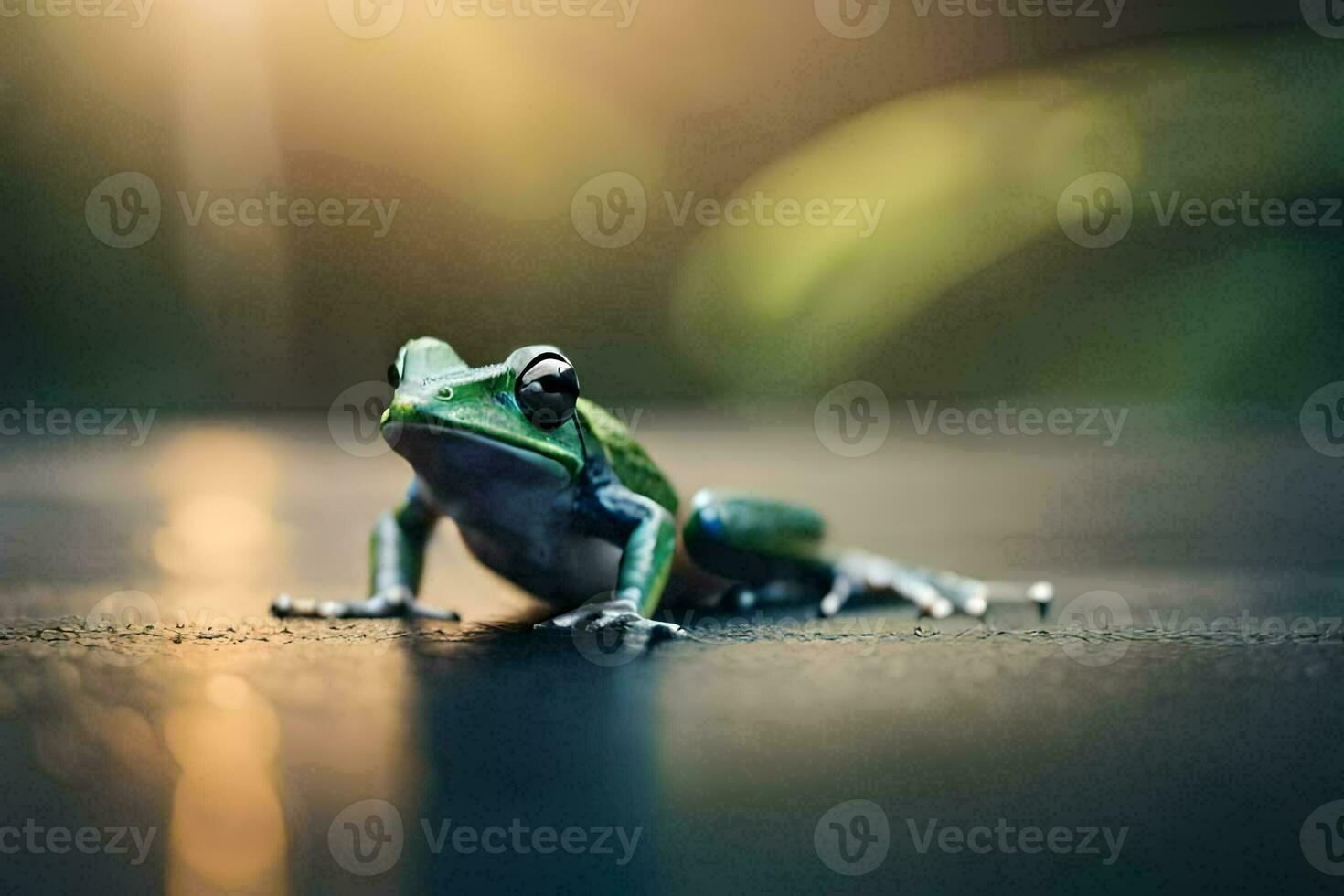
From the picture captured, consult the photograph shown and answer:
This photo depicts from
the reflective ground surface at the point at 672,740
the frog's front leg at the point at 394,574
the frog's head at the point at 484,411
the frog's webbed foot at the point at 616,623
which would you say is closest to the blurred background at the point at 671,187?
the reflective ground surface at the point at 672,740

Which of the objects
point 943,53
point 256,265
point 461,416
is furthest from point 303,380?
point 461,416

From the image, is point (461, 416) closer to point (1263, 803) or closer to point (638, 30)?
point (1263, 803)

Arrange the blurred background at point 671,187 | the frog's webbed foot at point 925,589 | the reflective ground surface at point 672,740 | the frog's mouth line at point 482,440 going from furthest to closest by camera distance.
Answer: the blurred background at point 671,187
the frog's webbed foot at point 925,589
the frog's mouth line at point 482,440
the reflective ground surface at point 672,740

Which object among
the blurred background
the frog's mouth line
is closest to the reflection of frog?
the frog's mouth line

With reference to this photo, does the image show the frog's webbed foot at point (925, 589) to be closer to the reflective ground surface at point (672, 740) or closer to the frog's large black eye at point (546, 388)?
the reflective ground surface at point (672, 740)

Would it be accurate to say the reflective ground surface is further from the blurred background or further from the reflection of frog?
the blurred background

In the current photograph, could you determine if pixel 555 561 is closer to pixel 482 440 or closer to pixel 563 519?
pixel 563 519
